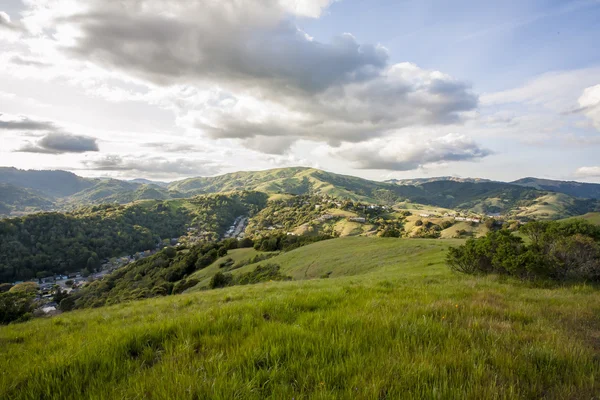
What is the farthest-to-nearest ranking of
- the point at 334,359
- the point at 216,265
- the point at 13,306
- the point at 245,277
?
1. the point at 216,265
2. the point at 245,277
3. the point at 13,306
4. the point at 334,359

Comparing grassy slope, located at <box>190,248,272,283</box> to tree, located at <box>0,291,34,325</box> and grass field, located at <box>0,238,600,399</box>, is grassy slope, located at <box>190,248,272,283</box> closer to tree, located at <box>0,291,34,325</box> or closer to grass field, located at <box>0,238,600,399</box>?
tree, located at <box>0,291,34,325</box>

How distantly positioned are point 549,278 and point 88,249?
249260 mm

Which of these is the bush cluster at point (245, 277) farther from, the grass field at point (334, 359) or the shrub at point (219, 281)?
the grass field at point (334, 359)

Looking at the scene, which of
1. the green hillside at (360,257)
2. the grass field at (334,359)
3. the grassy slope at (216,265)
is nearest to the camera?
the grass field at (334,359)

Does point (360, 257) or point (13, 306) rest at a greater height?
point (13, 306)

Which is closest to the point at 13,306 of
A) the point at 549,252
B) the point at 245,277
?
the point at 549,252

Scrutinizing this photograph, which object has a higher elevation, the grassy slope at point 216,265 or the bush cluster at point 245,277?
the bush cluster at point 245,277

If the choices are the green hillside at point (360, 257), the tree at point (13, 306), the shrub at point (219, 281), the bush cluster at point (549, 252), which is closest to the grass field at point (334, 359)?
the bush cluster at point (549, 252)

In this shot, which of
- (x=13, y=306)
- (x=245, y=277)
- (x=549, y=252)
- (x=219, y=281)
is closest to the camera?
(x=549, y=252)

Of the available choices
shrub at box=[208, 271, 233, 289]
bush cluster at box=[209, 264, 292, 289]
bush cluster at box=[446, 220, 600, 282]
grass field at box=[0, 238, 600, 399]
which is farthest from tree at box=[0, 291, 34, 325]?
shrub at box=[208, 271, 233, 289]

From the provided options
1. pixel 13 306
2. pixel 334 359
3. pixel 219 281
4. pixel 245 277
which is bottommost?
pixel 219 281

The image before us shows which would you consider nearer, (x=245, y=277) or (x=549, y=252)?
(x=549, y=252)

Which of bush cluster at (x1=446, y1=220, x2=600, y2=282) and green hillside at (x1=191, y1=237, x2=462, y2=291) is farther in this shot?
green hillside at (x1=191, y1=237, x2=462, y2=291)

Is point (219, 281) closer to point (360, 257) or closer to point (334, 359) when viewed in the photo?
point (360, 257)
